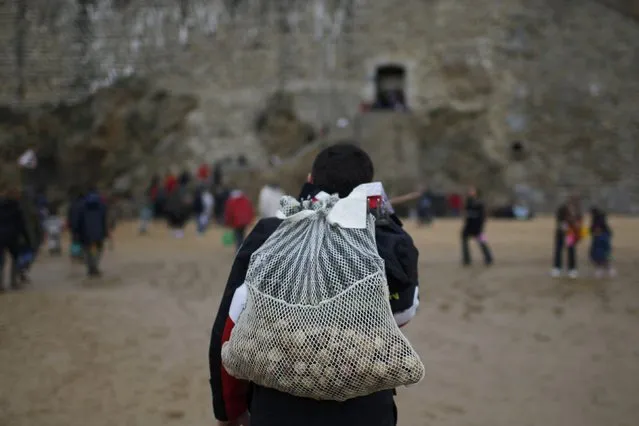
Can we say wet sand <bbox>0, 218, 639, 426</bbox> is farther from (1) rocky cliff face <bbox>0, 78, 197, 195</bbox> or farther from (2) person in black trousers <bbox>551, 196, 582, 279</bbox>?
(1) rocky cliff face <bbox>0, 78, 197, 195</bbox>

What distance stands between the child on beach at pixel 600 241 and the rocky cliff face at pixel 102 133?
20454 mm

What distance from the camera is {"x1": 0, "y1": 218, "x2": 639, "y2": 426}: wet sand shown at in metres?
5.34

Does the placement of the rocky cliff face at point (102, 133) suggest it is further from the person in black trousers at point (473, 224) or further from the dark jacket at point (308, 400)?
the dark jacket at point (308, 400)

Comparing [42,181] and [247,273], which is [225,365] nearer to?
[247,273]

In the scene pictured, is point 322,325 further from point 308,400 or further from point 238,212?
point 238,212

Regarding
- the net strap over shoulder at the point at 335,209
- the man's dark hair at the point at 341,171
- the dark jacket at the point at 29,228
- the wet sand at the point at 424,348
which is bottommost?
the wet sand at the point at 424,348

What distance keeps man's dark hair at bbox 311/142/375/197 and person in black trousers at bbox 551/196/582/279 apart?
9594mm

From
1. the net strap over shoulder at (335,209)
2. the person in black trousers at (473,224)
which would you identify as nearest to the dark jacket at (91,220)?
the person in black trousers at (473,224)

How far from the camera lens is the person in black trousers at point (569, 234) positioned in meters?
11.6

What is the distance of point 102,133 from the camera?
30156mm

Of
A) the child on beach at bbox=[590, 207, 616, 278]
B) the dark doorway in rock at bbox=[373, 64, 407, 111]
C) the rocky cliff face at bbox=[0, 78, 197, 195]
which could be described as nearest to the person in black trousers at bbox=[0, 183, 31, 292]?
the child on beach at bbox=[590, 207, 616, 278]

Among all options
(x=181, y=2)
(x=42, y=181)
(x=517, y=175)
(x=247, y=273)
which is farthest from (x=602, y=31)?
(x=247, y=273)

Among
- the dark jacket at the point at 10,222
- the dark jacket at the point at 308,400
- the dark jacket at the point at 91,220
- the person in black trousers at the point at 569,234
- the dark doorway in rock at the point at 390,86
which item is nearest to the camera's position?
the dark jacket at the point at 308,400

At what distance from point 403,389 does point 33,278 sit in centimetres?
801
